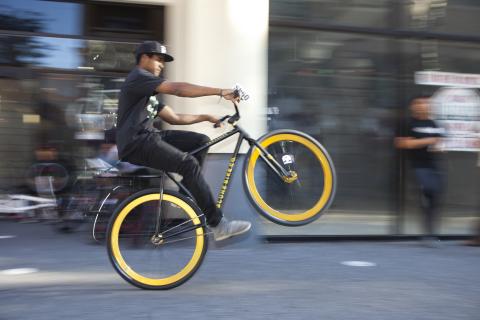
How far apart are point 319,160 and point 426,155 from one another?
296 centimetres

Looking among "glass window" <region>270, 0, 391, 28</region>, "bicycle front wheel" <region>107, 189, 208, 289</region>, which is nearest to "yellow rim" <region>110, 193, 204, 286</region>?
"bicycle front wheel" <region>107, 189, 208, 289</region>

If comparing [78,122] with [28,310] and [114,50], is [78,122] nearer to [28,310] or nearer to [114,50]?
[114,50]

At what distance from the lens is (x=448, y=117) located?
7297 millimetres

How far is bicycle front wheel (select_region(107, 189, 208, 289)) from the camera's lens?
4.31 meters

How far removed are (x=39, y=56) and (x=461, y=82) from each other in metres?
5.54

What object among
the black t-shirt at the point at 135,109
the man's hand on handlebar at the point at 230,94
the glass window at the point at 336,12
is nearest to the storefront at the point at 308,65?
the glass window at the point at 336,12

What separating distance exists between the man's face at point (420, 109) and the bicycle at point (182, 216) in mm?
2909

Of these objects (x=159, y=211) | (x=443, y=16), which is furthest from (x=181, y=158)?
(x=443, y=16)

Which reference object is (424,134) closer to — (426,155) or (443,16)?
(426,155)

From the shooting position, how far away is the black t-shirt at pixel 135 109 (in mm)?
4129

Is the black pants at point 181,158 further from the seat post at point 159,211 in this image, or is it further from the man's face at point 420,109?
the man's face at point 420,109

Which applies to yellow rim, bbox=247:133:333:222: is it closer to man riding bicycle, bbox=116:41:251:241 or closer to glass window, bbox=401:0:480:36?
man riding bicycle, bbox=116:41:251:241

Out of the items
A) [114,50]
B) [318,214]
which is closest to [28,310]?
[318,214]

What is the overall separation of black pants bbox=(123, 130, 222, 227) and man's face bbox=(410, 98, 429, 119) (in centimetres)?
349
